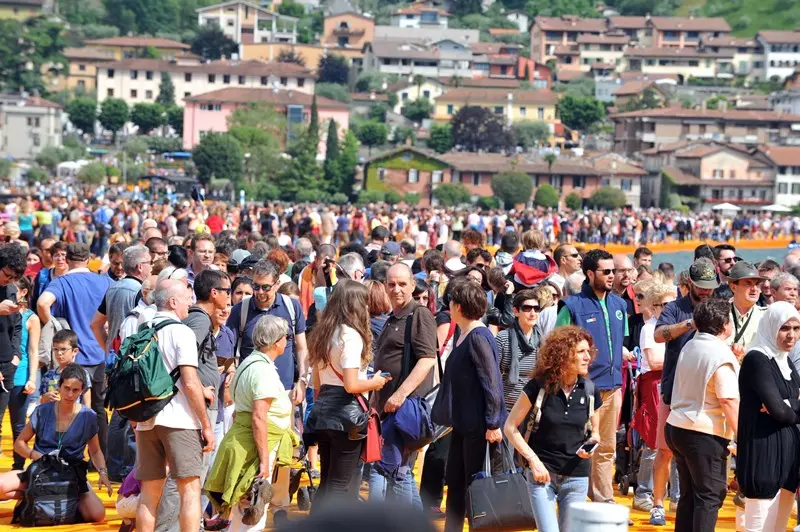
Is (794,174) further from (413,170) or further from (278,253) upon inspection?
(278,253)

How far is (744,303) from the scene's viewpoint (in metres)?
8.75

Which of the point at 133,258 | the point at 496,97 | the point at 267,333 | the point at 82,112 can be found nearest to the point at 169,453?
the point at 267,333

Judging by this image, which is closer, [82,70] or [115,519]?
[115,519]

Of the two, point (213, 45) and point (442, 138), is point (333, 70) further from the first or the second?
point (442, 138)

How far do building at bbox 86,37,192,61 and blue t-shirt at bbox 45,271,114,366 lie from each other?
147453 mm

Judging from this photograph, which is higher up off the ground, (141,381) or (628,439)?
(141,381)

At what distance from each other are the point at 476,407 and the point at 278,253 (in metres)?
4.40

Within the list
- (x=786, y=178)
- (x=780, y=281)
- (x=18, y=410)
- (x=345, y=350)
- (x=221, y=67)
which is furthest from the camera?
(x=221, y=67)

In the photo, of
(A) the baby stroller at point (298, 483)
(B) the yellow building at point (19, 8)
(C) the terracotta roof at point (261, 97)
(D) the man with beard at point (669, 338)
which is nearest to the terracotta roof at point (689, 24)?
(C) the terracotta roof at point (261, 97)

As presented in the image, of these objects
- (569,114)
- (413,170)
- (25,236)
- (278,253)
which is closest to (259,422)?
(278,253)

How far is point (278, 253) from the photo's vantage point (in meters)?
11.4

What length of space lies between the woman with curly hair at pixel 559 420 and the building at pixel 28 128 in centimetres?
11217

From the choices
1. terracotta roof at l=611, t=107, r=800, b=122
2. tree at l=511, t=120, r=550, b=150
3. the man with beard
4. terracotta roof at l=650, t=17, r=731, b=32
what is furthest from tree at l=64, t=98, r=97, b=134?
the man with beard

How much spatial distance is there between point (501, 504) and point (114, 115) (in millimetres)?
120629
